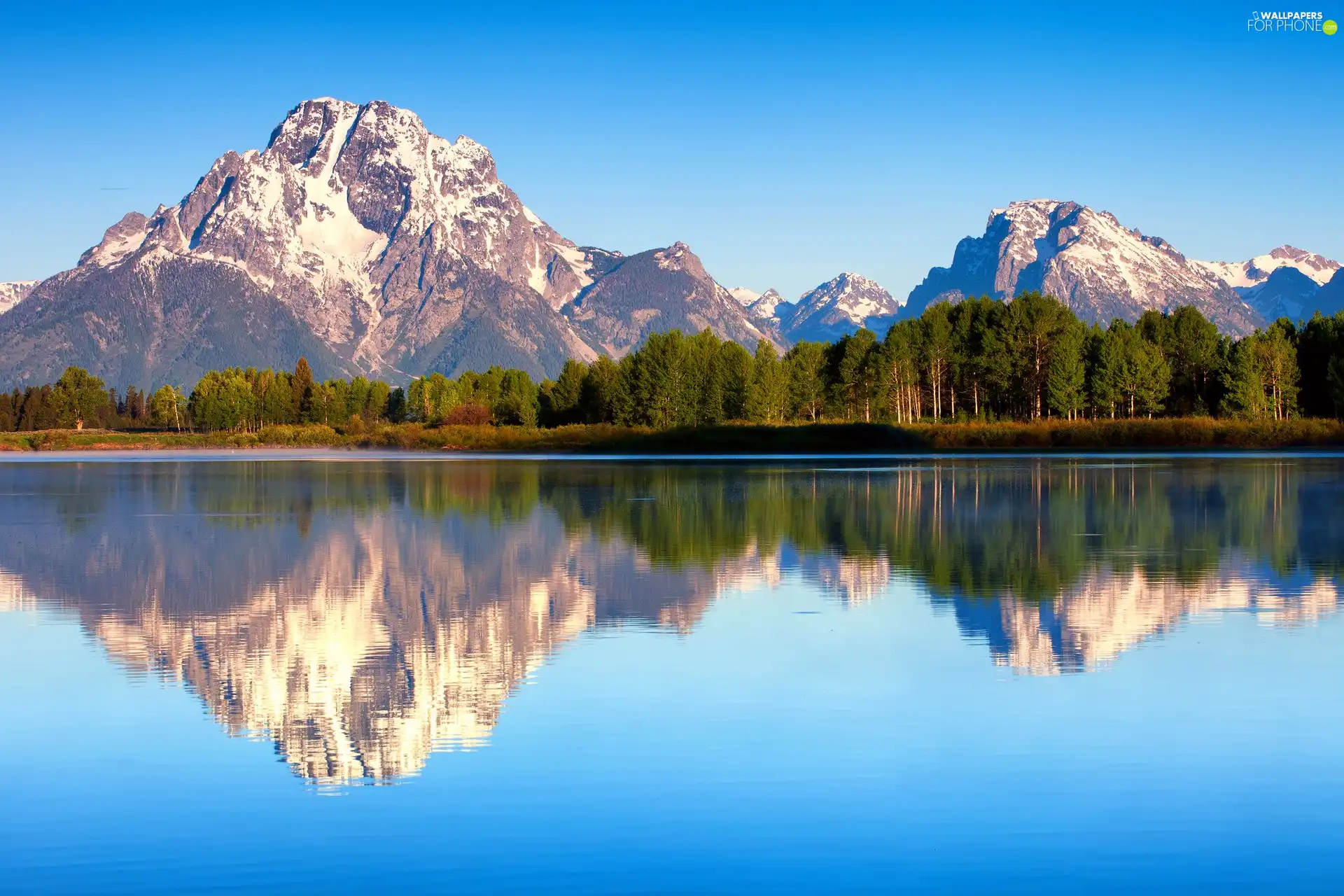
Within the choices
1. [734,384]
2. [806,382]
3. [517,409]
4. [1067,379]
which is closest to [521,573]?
[1067,379]

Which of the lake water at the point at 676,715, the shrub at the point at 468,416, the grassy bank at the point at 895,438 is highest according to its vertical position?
the shrub at the point at 468,416

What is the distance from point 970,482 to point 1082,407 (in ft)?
228

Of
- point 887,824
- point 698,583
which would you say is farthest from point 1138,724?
point 698,583

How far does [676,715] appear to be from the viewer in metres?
13.6

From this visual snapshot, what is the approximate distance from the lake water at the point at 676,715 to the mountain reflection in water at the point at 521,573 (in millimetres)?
109

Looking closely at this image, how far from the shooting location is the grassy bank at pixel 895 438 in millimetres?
104312

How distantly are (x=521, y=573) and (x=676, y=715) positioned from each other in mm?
11806

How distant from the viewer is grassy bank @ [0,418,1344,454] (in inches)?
4107

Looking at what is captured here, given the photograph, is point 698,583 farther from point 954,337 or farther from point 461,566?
point 954,337

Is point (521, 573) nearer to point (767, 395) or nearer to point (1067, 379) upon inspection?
point (1067, 379)

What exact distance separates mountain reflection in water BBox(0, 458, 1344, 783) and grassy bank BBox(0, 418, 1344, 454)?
180 feet

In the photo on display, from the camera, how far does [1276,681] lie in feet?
48.8

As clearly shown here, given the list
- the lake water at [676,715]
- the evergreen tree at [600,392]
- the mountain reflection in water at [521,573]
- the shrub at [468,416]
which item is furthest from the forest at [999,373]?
the lake water at [676,715]

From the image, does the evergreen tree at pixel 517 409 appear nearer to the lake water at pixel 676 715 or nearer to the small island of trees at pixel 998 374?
the small island of trees at pixel 998 374
